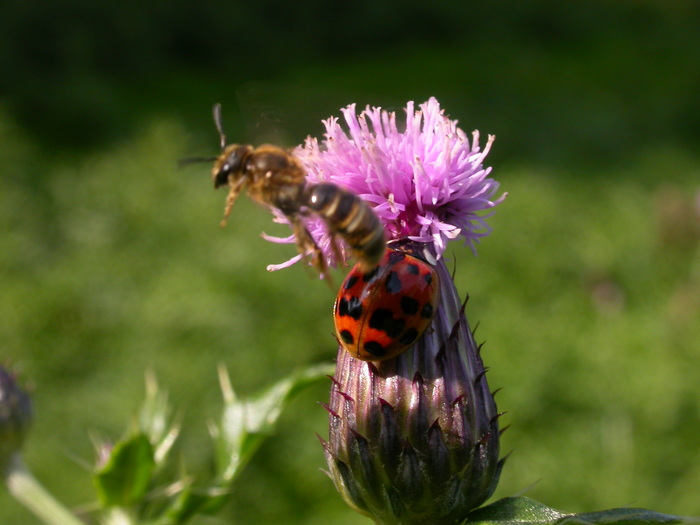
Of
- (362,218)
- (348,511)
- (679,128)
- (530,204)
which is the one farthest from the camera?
(679,128)

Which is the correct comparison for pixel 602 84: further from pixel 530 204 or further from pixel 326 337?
pixel 326 337

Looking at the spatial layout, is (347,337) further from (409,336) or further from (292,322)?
(292,322)

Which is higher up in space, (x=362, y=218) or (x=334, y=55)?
(x=334, y=55)

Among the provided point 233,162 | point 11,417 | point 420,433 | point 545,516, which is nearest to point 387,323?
point 420,433

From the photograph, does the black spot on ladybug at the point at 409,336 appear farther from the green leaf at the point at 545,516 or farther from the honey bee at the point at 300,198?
the green leaf at the point at 545,516

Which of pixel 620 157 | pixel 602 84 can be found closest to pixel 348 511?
pixel 620 157

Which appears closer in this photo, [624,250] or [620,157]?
[624,250]

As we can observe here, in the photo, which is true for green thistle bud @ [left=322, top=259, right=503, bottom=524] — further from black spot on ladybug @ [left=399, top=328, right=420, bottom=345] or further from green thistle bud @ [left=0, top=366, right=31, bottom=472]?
green thistle bud @ [left=0, top=366, right=31, bottom=472]
